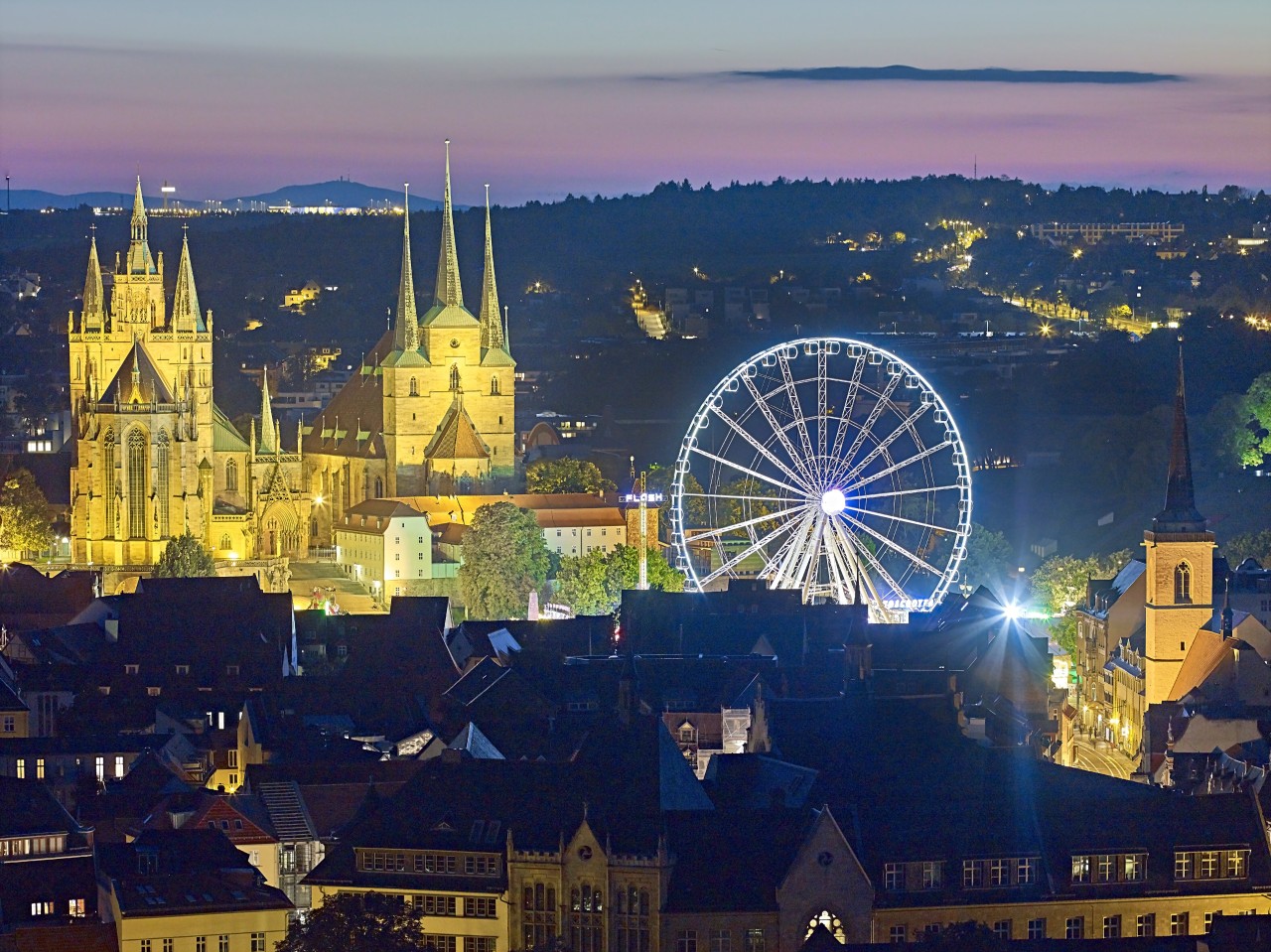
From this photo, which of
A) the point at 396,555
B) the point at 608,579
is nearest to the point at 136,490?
the point at 396,555

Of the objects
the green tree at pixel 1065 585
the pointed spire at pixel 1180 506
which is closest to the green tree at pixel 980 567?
the green tree at pixel 1065 585

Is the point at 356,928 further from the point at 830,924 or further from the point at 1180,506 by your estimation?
the point at 1180,506

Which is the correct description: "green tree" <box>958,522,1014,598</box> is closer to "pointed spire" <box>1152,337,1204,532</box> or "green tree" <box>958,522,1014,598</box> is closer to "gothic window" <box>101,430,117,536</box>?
"gothic window" <box>101,430,117,536</box>

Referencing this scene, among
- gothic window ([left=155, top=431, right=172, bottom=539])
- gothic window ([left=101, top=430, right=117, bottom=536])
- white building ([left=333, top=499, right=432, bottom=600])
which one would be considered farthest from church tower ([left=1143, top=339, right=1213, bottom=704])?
gothic window ([left=101, top=430, right=117, bottom=536])

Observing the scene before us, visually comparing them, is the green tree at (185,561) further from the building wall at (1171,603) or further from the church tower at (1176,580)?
the building wall at (1171,603)

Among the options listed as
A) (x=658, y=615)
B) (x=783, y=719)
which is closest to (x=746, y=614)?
(x=658, y=615)
